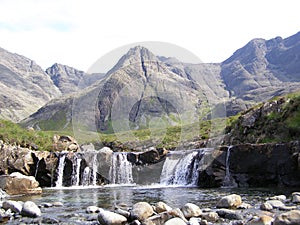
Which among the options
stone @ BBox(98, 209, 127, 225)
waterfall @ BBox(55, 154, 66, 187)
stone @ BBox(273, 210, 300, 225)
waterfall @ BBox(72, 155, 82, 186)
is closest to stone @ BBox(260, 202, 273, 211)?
stone @ BBox(273, 210, 300, 225)

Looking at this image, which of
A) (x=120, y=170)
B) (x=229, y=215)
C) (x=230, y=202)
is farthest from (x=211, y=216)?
(x=120, y=170)

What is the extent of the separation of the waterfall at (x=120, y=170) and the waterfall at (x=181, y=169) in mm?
5236

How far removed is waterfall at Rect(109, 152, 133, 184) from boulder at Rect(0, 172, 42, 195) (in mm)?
14248

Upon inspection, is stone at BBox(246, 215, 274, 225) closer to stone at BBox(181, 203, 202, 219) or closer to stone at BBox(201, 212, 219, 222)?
stone at BBox(201, 212, 219, 222)

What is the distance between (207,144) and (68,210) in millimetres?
44464

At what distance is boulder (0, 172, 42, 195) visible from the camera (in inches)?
1373

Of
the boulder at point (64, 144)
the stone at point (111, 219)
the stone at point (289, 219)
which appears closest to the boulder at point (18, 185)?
the stone at point (111, 219)

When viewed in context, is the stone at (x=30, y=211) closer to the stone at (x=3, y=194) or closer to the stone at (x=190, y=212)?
the stone at (x=190, y=212)

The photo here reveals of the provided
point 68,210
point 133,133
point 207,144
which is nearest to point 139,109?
point 133,133

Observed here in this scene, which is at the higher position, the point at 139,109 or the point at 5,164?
the point at 139,109

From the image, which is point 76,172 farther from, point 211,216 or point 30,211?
point 211,216

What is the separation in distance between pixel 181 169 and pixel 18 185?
18.9 m

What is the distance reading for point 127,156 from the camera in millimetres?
51219

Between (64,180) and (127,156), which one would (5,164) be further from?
(127,156)
